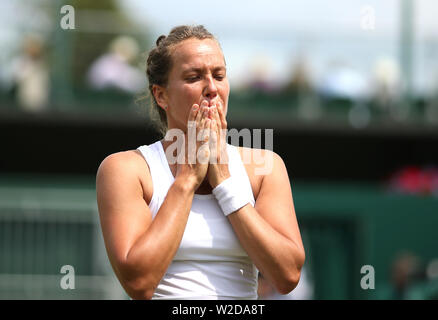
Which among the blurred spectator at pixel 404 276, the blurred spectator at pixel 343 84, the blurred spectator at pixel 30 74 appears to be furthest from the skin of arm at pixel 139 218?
the blurred spectator at pixel 343 84

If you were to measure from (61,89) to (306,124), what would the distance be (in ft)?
13.7

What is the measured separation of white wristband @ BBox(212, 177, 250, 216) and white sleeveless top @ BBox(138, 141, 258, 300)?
5 centimetres

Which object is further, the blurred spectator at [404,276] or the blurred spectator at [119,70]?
the blurred spectator at [119,70]

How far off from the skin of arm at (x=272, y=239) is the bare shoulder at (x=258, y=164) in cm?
9

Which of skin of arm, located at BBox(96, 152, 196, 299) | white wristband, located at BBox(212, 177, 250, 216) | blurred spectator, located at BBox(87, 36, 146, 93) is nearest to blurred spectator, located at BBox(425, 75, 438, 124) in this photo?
blurred spectator, located at BBox(87, 36, 146, 93)

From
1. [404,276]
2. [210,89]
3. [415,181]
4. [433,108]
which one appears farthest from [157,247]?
[433,108]

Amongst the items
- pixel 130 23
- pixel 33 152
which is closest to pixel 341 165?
pixel 130 23

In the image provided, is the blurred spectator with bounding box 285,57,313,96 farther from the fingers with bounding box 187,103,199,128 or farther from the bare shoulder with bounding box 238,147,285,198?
the fingers with bounding box 187,103,199,128

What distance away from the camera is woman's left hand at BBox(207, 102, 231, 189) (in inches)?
121

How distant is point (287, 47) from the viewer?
13680 millimetres

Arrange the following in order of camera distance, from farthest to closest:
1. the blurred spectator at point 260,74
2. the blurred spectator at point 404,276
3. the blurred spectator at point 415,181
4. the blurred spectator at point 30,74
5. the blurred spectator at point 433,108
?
the blurred spectator at point 433,108
the blurred spectator at point 260,74
the blurred spectator at point 415,181
the blurred spectator at point 30,74
the blurred spectator at point 404,276

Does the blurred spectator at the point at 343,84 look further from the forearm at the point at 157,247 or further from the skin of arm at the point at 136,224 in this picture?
the forearm at the point at 157,247

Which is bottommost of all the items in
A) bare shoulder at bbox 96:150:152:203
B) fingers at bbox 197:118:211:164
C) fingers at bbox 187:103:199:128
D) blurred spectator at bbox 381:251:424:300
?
blurred spectator at bbox 381:251:424:300

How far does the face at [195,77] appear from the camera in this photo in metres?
3.10
